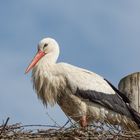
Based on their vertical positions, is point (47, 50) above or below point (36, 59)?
above

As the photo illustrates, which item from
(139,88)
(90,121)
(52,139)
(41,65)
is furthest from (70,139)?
Result: (41,65)

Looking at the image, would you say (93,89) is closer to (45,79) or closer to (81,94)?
(81,94)

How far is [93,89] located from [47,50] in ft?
3.23

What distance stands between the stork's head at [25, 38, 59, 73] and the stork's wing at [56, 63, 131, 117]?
0.40 meters

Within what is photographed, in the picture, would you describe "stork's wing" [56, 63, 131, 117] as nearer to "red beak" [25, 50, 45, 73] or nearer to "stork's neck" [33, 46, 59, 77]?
"stork's neck" [33, 46, 59, 77]

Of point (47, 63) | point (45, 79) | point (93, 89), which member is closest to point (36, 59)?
point (47, 63)

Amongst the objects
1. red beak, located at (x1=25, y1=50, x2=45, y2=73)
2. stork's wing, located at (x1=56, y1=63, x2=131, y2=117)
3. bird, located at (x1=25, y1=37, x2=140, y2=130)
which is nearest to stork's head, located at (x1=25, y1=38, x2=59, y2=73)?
red beak, located at (x1=25, y1=50, x2=45, y2=73)

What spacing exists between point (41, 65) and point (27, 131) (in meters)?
2.66

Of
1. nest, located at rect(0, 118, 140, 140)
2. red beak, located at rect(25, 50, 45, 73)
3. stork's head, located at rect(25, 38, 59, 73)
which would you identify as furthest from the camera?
stork's head, located at rect(25, 38, 59, 73)

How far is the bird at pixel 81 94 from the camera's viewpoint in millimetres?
9023

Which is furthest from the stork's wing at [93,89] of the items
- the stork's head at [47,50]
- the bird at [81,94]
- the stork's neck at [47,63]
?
the stork's head at [47,50]

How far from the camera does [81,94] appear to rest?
30.1 ft

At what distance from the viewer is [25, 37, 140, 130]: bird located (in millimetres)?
9023

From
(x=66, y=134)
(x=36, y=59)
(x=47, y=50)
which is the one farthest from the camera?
(x=47, y=50)
